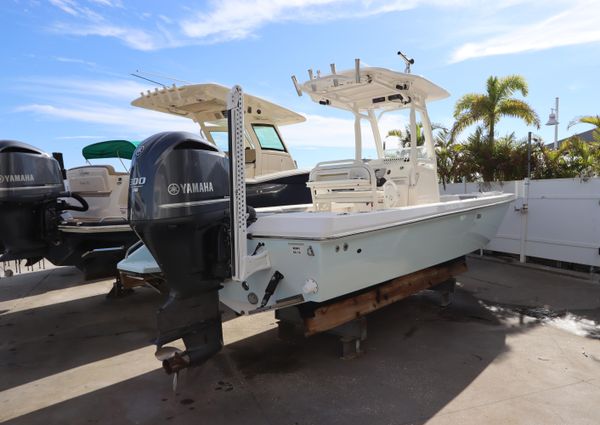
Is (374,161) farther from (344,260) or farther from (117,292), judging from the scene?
(117,292)

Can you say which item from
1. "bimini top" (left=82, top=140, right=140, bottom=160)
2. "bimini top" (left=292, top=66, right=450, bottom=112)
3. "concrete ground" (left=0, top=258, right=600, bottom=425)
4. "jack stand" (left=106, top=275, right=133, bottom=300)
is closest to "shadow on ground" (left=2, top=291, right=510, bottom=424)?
"concrete ground" (left=0, top=258, right=600, bottom=425)

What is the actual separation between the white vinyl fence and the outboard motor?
6338 mm

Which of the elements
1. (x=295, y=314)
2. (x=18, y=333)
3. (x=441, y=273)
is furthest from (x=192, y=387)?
(x=441, y=273)

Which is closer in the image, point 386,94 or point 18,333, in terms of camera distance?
point 18,333

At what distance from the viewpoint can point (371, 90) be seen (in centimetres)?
515

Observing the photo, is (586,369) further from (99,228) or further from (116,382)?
(99,228)

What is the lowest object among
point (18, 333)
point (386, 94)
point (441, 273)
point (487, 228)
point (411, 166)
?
point (18, 333)

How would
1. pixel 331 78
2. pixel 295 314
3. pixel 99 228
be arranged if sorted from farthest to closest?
1. pixel 99 228
2. pixel 331 78
3. pixel 295 314

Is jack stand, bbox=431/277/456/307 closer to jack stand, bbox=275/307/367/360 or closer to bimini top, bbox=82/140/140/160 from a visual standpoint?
jack stand, bbox=275/307/367/360

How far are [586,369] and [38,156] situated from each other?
21.6ft

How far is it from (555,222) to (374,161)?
156 inches

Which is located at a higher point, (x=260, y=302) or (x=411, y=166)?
(x=411, y=166)

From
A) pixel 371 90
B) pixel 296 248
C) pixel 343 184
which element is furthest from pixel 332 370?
pixel 371 90

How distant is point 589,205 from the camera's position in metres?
6.65
